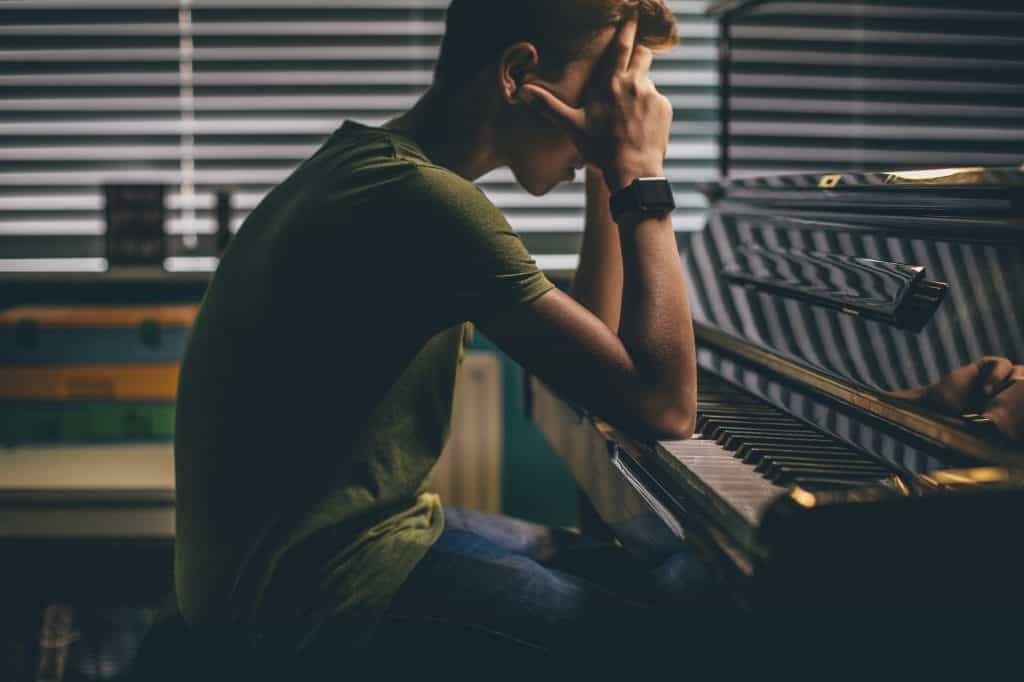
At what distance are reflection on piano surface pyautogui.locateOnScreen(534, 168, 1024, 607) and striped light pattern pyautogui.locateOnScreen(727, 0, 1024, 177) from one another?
0.20 m

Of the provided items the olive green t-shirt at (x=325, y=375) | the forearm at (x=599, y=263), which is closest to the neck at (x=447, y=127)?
the olive green t-shirt at (x=325, y=375)

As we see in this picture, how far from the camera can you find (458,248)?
896 mm

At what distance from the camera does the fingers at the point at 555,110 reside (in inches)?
42.3

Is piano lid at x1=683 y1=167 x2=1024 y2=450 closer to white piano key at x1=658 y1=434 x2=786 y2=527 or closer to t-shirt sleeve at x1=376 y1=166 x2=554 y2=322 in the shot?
white piano key at x1=658 y1=434 x2=786 y2=527

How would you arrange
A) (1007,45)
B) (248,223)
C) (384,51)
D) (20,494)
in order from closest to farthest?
(248,223)
(1007,45)
(20,494)
(384,51)

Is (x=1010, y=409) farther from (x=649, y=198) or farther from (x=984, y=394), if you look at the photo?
(x=649, y=198)

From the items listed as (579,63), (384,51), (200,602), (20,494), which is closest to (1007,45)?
(579,63)

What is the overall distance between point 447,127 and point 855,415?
585 mm

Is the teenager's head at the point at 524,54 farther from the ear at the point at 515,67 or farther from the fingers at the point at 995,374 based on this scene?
the fingers at the point at 995,374

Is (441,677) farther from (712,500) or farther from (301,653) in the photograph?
(712,500)

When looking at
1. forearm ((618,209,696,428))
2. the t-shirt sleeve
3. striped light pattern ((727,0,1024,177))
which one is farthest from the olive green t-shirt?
striped light pattern ((727,0,1024,177))

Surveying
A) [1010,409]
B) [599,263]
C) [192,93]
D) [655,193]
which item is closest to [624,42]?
[655,193]

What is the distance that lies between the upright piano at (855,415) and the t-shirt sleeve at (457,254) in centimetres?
25

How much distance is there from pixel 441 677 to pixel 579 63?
2.32 ft
